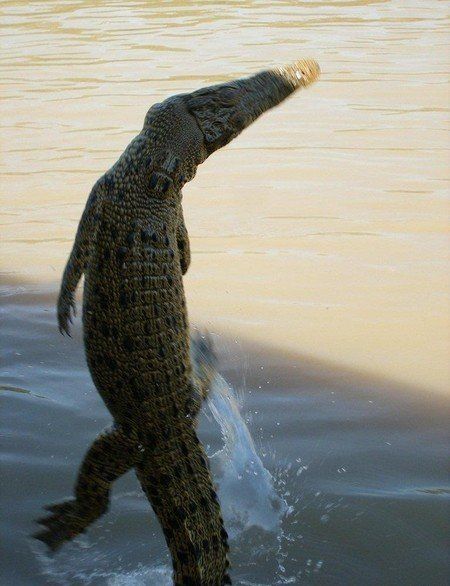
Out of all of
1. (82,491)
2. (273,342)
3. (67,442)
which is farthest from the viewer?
(273,342)

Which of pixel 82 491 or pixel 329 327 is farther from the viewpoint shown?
pixel 329 327

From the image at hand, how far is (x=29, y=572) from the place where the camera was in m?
3.51

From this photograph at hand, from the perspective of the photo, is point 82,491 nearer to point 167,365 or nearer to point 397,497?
point 167,365

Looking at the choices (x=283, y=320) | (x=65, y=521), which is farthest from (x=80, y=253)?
(x=283, y=320)

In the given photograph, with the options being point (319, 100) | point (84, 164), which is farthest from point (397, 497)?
point (319, 100)

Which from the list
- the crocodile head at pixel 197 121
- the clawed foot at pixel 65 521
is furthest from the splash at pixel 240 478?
the crocodile head at pixel 197 121

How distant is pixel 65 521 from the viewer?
344 cm

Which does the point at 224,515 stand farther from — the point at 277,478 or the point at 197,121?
the point at 197,121

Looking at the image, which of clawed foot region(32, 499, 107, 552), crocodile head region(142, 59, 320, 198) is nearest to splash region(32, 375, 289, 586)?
clawed foot region(32, 499, 107, 552)

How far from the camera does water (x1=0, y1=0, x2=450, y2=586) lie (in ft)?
12.0

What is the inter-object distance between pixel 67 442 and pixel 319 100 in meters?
7.06

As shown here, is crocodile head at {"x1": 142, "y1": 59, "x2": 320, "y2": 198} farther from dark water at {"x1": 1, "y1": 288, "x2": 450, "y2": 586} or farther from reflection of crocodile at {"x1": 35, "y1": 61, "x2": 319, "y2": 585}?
dark water at {"x1": 1, "y1": 288, "x2": 450, "y2": 586}

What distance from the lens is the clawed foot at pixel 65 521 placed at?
3.41 metres

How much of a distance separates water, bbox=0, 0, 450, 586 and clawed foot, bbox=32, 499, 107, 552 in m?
0.16
